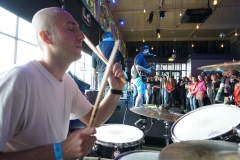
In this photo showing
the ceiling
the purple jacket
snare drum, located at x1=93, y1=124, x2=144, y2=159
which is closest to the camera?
snare drum, located at x1=93, y1=124, x2=144, y2=159

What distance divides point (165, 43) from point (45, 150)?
16.4 metres

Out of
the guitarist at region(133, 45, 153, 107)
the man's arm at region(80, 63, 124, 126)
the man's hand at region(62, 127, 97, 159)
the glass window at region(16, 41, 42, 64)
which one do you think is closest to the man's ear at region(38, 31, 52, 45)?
the man's arm at region(80, 63, 124, 126)

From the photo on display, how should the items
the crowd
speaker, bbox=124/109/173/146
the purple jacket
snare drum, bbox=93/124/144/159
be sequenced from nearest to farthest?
snare drum, bbox=93/124/144/159 < speaker, bbox=124/109/173/146 < the crowd < the purple jacket

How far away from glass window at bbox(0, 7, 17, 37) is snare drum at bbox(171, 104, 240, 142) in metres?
2.50

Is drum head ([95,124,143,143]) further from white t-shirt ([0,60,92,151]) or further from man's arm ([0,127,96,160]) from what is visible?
man's arm ([0,127,96,160])

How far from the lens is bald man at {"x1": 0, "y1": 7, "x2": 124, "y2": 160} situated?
0.76 meters

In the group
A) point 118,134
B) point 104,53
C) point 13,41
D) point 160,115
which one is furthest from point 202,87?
point 13,41

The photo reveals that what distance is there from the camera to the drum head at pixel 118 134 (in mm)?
1692

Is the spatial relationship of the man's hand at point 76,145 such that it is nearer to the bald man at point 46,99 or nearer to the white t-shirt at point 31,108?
the bald man at point 46,99

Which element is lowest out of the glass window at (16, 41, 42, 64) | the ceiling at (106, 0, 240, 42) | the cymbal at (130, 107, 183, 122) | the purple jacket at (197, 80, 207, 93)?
the cymbal at (130, 107, 183, 122)

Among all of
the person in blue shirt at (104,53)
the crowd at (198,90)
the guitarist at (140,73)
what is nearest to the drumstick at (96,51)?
the crowd at (198,90)

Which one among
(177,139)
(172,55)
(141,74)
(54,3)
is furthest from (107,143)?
(172,55)

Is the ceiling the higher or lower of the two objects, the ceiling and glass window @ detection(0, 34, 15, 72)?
the higher

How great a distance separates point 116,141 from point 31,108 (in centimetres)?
98
